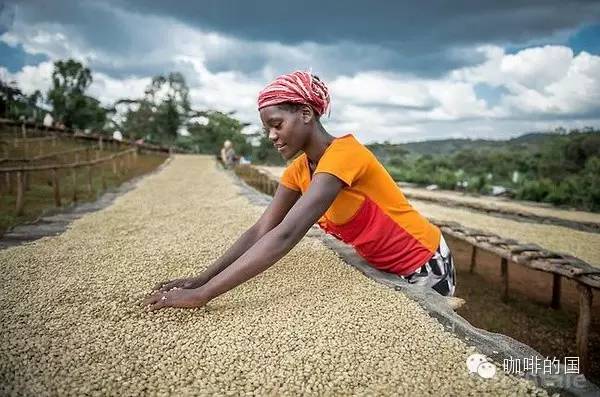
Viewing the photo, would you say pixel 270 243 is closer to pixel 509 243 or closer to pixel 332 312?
pixel 332 312

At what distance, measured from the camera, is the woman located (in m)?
1.46

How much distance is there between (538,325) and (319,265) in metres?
3.40

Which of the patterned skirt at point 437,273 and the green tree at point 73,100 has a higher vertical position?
the green tree at point 73,100

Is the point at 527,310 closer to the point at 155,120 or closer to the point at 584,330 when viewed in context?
the point at 584,330

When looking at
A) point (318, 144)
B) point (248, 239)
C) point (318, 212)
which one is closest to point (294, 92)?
point (318, 144)

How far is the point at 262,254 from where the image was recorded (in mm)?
1449

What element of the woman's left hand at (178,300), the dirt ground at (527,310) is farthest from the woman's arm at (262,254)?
the dirt ground at (527,310)

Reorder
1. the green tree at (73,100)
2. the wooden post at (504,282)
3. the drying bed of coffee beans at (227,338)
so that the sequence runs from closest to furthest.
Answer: the drying bed of coffee beans at (227,338), the wooden post at (504,282), the green tree at (73,100)

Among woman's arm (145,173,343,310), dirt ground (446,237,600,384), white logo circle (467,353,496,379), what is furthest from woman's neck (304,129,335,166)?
dirt ground (446,237,600,384)

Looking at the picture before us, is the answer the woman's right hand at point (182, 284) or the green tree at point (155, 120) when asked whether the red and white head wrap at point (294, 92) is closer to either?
the woman's right hand at point (182, 284)

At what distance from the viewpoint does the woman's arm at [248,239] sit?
1.71 metres

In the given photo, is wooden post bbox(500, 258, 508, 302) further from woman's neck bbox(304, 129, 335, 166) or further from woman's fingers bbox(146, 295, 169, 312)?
woman's fingers bbox(146, 295, 169, 312)

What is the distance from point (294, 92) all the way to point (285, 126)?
0.13 m

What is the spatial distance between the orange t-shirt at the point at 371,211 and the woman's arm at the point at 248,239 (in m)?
0.06
